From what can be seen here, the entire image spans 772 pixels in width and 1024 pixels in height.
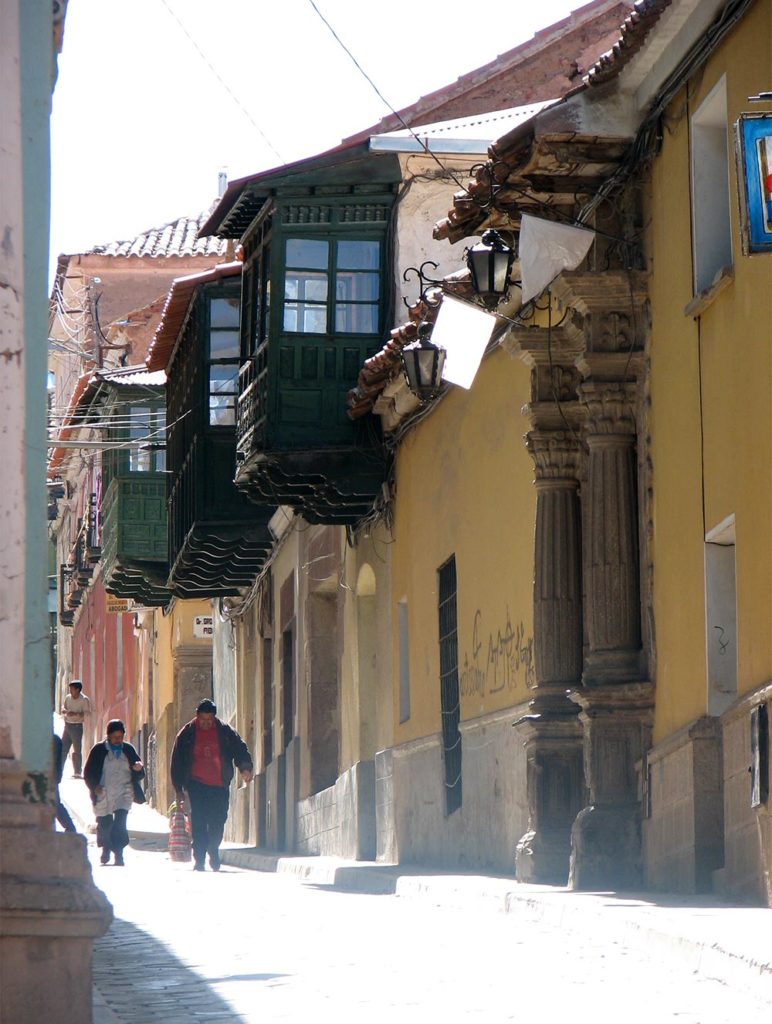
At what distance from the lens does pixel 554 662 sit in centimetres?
1385

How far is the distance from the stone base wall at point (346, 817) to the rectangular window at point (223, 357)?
454 centimetres

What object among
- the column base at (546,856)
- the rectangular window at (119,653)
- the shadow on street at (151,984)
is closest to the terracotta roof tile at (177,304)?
the column base at (546,856)

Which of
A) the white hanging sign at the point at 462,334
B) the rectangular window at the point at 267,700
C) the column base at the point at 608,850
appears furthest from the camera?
the rectangular window at the point at 267,700

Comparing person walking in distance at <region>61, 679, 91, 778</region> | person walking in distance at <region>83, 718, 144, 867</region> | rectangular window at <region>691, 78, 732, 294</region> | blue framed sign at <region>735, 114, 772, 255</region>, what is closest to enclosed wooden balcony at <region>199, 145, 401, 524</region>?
person walking in distance at <region>83, 718, 144, 867</region>

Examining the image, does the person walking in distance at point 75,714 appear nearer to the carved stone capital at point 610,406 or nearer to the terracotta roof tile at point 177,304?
the terracotta roof tile at point 177,304

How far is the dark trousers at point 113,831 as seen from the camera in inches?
793

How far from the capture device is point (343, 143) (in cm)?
2138

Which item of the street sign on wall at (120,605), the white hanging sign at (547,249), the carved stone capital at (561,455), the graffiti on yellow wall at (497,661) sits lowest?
the graffiti on yellow wall at (497,661)

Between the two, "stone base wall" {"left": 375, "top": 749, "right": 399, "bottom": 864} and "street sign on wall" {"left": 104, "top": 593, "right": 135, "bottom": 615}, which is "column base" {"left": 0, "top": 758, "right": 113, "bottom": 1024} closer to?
"stone base wall" {"left": 375, "top": 749, "right": 399, "bottom": 864}

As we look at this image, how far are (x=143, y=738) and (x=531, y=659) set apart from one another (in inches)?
1194

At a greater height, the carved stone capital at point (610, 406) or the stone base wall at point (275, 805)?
the carved stone capital at point (610, 406)

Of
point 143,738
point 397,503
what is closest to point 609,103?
point 397,503

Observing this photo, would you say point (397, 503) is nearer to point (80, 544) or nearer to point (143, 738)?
point (143, 738)

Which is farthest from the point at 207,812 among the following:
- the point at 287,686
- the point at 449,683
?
the point at 287,686
